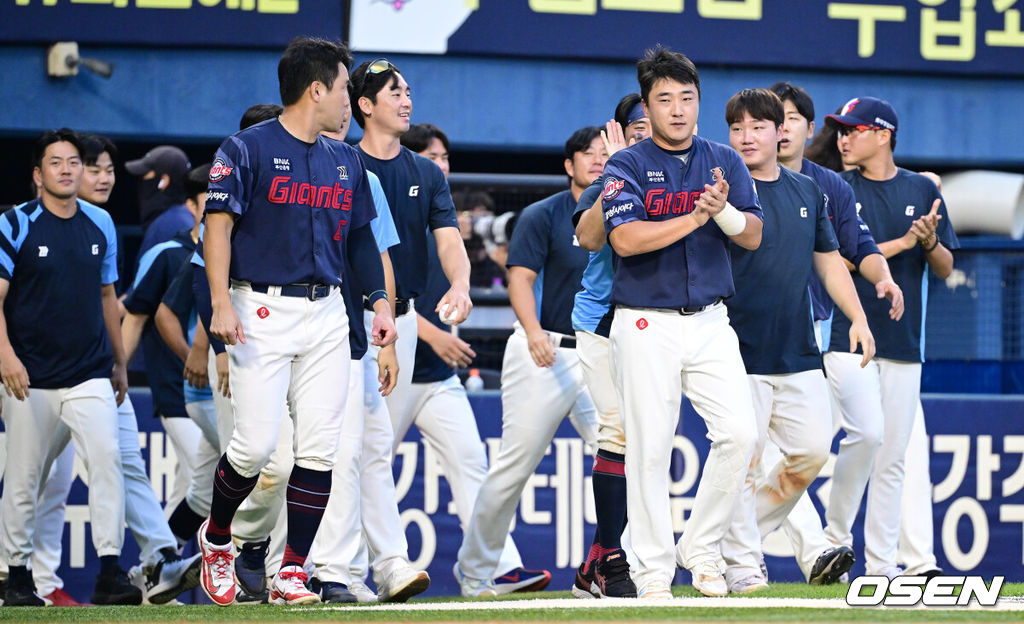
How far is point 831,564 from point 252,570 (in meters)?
2.82

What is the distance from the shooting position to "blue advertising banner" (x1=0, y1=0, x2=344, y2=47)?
10734 mm

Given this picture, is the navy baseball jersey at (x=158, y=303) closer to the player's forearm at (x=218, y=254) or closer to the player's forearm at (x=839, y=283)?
the player's forearm at (x=218, y=254)

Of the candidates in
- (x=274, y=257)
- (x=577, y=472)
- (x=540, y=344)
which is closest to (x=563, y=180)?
(x=577, y=472)

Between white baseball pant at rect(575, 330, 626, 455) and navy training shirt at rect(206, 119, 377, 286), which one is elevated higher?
navy training shirt at rect(206, 119, 377, 286)

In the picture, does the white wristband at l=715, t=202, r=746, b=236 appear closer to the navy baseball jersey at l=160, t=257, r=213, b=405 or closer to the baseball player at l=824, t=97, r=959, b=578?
the baseball player at l=824, t=97, r=959, b=578

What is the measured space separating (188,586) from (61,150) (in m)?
2.24

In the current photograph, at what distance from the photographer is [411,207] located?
6699 mm

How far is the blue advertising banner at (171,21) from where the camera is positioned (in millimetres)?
10734

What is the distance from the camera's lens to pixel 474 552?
279 inches

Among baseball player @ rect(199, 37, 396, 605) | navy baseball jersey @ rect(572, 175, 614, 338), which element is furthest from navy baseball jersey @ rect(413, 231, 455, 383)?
baseball player @ rect(199, 37, 396, 605)

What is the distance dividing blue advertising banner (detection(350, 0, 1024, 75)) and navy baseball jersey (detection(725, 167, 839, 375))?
513 cm

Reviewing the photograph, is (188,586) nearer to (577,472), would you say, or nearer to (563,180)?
(577,472)

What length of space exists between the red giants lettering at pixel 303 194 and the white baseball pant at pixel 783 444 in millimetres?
2001

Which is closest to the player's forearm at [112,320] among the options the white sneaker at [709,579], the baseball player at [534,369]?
the baseball player at [534,369]
